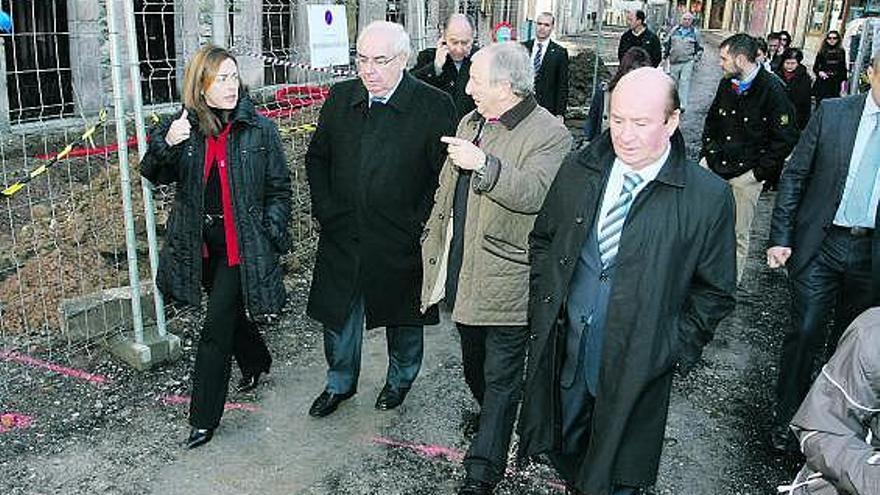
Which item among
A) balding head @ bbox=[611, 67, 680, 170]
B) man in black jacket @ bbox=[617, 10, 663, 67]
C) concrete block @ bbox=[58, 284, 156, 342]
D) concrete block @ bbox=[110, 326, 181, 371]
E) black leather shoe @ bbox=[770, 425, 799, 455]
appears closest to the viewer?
balding head @ bbox=[611, 67, 680, 170]

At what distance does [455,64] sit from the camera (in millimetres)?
6816

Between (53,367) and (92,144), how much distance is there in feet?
7.27

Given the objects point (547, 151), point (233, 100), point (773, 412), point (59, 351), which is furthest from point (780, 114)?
point (59, 351)

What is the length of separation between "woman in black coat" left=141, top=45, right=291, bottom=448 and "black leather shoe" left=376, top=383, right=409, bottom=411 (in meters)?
0.85

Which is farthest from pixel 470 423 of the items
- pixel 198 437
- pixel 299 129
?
pixel 299 129

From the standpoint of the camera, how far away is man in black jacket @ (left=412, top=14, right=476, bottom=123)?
264 inches

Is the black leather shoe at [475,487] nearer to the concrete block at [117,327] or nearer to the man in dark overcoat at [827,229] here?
the man in dark overcoat at [827,229]

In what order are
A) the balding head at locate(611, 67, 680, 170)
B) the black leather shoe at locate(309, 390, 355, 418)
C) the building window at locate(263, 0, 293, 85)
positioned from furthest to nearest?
the building window at locate(263, 0, 293, 85), the black leather shoe at locate(309, 390, 355, 418), the balding head at locate(611, 67, 680, 170)

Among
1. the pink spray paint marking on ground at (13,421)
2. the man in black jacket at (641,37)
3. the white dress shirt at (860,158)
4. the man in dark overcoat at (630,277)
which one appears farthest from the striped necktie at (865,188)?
the man in black jacket at (641,37)

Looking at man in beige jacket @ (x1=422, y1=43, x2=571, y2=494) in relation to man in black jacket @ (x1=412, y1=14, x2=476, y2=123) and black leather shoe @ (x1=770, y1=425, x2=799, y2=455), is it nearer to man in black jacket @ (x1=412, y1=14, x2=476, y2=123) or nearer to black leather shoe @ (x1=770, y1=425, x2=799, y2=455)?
black leather shoe @ (x1=770, y1=425, x2=799, y2=455)

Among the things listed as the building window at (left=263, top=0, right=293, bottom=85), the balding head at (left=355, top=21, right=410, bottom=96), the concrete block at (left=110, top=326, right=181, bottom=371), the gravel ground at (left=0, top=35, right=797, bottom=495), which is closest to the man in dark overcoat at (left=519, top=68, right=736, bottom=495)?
the gravel ground at (left=0, top=35, right=797, bottom=495)

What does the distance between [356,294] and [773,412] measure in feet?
7.92

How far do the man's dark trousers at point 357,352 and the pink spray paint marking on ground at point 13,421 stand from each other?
1.47m

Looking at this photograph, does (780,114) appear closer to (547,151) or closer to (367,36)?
(547,151)
